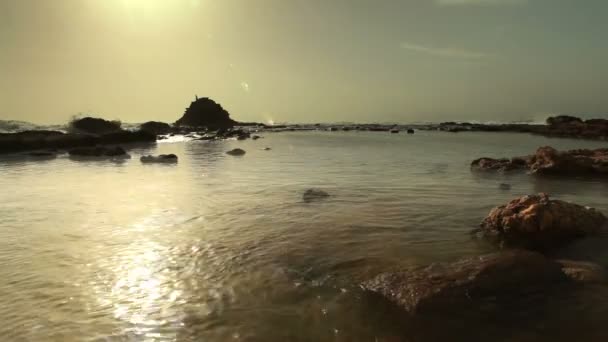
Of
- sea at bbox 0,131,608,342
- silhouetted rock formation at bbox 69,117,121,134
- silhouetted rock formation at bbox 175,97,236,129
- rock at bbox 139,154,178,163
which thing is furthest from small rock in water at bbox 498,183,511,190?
silhouetted rock formation at bbox 175,97,236,129

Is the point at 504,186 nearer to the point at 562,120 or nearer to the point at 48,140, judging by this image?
the point at 48,140

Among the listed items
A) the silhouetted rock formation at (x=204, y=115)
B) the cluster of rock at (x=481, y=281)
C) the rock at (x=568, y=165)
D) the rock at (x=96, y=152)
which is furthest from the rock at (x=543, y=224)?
the silhouetted rock formation at (x=204, y=115)

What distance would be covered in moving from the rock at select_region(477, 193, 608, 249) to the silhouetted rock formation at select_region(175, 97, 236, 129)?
4285 inches

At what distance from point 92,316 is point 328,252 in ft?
11.7

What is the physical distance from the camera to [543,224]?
7516 millimetres

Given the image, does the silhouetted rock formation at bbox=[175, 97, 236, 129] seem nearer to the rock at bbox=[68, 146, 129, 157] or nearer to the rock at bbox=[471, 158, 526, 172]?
the rock at bbox=[68, 146, 129, 157]

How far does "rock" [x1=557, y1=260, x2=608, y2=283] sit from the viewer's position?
5350 mm

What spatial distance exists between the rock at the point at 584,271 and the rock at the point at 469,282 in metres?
0.19

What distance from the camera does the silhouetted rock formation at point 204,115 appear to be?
114 metres

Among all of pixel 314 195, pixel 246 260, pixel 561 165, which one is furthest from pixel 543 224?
pixel 561 165

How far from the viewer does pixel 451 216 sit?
9.29m

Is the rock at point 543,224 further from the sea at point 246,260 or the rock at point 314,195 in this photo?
the rock at point 314,195

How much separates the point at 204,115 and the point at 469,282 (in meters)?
115

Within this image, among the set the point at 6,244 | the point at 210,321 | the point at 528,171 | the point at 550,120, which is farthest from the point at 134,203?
the point at 550,120
